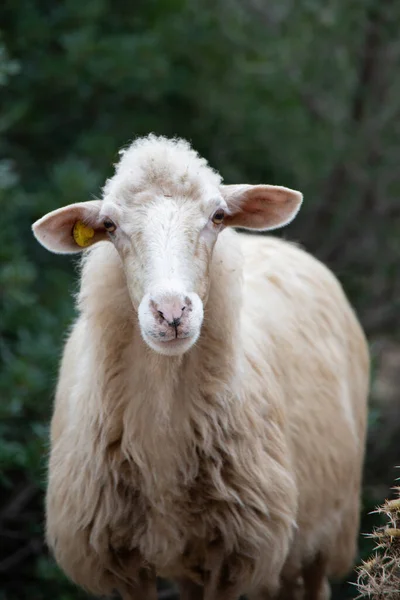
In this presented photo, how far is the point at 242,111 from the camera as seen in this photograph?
949 cm

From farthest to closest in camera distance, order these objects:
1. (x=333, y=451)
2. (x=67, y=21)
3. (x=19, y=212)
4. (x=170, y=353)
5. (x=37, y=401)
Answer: (x=67, y=21) < (x=19, y=212) < (x=37, y=401) < (x=333, y=451) < (x=170, y=353)

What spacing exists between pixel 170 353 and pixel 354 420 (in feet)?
6.96

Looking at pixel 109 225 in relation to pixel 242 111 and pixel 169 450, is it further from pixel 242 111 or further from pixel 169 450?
pixel 242 111

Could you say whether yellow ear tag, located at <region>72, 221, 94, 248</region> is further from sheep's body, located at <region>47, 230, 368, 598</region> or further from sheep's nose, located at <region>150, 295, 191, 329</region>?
sheep's nose, located at <region>150, 295, 191, 329</region>

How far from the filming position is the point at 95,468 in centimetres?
420

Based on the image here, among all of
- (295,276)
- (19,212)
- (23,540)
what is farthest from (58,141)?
(295,276)

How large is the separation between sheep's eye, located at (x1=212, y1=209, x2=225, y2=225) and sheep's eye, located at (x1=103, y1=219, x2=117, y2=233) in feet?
1.27

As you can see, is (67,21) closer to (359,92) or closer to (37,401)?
(359,92)

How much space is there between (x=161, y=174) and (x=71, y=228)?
0.47 metres

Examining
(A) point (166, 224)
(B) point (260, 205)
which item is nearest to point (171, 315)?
(A) point (166, 224)

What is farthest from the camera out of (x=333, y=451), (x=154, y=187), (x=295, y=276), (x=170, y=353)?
(x=295, y=276)

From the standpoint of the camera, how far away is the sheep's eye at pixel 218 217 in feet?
13.3

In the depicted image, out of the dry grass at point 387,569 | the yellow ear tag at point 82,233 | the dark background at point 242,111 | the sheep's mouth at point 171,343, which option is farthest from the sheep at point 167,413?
the dark background at point 242,111

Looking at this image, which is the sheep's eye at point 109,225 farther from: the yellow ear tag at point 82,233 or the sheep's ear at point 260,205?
the sheep's ear at point 260,205
